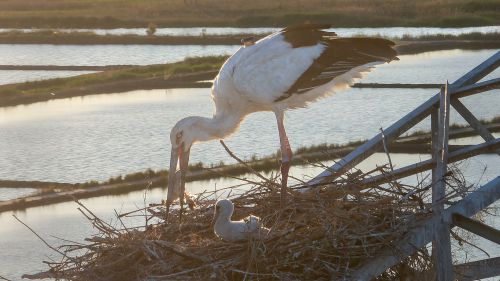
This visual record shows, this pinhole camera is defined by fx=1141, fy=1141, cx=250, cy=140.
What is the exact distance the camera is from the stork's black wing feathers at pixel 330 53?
7766 mm

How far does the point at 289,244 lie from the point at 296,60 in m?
2.47

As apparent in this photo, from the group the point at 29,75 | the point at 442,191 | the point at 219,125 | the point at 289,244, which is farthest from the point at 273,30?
the point at 289,244

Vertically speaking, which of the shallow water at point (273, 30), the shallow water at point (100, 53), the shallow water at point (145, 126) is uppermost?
the shallow water at point (273, 30)

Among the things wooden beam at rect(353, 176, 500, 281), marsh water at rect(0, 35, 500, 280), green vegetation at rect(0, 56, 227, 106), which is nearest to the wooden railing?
wooden beam at rect(353, 176, 500, 281)

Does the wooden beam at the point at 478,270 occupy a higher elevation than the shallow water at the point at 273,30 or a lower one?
lower

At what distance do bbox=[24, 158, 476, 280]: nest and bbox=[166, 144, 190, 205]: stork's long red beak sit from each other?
15.3 inches

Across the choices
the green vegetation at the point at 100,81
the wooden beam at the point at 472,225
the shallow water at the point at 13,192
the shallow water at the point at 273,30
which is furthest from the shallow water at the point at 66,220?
the shallow water at the point at 273,30

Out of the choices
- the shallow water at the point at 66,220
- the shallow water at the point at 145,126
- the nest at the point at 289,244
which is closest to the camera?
the nest at the point at 289,244

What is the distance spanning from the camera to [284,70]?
26.0 feet

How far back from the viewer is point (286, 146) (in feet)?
27.1

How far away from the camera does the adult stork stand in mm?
7754

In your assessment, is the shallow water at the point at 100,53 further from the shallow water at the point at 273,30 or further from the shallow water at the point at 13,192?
the shallow water at the point at 13,192

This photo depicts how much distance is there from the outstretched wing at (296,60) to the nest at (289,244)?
1.37 metres

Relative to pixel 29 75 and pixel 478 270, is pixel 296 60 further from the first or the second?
pixel 29 75
